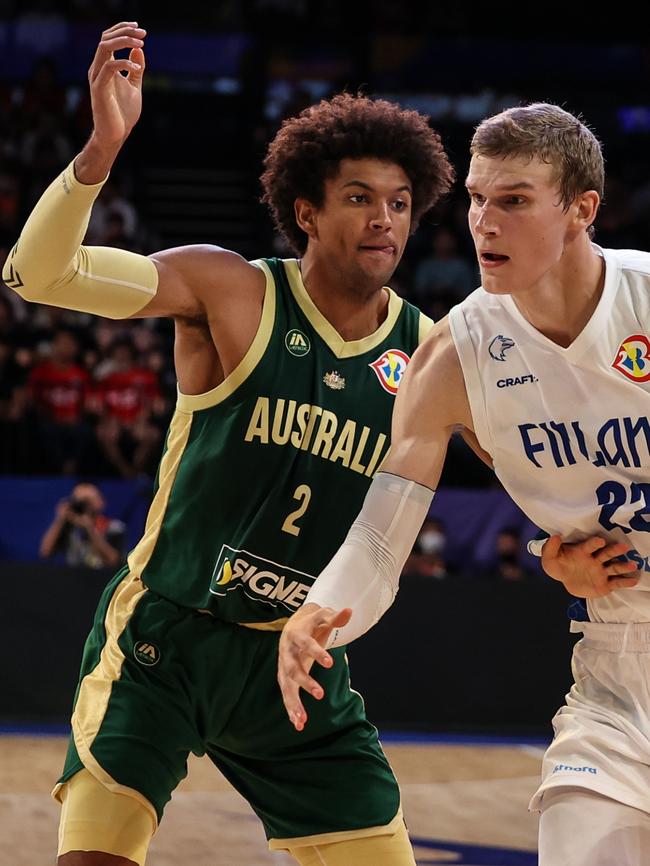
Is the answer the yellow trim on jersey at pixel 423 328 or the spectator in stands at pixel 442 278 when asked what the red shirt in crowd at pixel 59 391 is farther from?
the yellow trim on jersey at pixel 423 328

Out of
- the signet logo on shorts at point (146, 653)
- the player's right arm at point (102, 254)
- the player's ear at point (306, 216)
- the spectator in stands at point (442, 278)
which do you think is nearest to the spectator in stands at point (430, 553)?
the spectator in stands at point (442, 278)

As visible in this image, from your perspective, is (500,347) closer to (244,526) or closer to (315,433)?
(315,433)

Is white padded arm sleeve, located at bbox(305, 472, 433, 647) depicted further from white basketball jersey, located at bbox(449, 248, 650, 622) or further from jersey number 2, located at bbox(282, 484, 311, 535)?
jersey number 2, located at bbox(282, 484, 311, 535)

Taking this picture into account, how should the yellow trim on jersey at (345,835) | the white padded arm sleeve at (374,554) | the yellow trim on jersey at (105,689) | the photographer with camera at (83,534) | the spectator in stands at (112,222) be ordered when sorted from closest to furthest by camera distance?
the white padded arm sleeve at (374,554)
the yellow trim on jersey at (105,689)
the yellow trim on jersey at (345,835)
the photographer with camera at (83,534)
the spectator in stands at (112,222)

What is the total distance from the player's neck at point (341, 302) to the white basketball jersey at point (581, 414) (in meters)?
0.56

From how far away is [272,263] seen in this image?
3.77 m

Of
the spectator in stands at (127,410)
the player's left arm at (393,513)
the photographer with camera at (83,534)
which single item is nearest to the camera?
the player's left arm at (393,513)

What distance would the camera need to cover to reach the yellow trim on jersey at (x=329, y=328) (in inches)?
144

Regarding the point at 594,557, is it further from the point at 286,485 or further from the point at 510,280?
the point at 286,485

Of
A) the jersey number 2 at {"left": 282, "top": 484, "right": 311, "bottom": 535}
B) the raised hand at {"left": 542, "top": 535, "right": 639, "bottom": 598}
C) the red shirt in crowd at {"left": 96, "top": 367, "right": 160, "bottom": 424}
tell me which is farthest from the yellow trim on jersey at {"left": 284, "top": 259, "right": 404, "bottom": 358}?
the red shirt in crowd at {"left": 96, "top": 367, "right": 160, "bottom": 424}

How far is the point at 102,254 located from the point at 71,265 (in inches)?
4.8

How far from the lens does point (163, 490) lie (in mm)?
3619

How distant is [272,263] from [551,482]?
112 centimetres

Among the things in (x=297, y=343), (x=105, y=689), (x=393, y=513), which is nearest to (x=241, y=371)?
(x=297, y=343)
